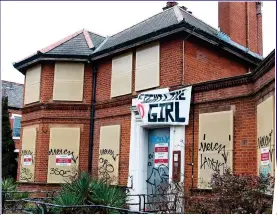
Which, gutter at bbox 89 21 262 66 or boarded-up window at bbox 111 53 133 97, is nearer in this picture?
gutter at bbox 89 21 262 66

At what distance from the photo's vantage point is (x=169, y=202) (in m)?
10.5

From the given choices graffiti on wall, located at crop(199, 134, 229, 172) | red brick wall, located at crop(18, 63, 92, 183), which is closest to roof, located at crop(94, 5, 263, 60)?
red brick wall, located at crop(18, 63, 92, 183)

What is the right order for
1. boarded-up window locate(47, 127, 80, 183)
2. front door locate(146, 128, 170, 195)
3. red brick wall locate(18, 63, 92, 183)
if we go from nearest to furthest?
front door locate(146, 128, 170, 195) < boarded-up window locate(47, 127, 80, 183) < red brick wall locate(18, 63, 92, 183)

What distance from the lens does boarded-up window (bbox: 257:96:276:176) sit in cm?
823

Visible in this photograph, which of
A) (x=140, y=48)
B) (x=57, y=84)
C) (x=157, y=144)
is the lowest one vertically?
(x=157, y=144)

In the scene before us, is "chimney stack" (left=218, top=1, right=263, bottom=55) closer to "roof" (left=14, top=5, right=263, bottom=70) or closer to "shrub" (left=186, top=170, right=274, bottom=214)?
"roof" (left=14, top=5, right=263, bottom=70)

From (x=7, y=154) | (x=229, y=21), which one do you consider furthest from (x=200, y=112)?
(x=7, y=154)

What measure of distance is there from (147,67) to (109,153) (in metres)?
3.35

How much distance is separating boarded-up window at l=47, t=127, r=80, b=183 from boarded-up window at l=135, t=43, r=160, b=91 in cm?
350

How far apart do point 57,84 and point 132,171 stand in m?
4.96

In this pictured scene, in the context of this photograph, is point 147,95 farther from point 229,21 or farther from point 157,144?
point 229,21

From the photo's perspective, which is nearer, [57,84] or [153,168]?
[153,168]

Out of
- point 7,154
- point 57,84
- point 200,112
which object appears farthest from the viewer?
point 7,154

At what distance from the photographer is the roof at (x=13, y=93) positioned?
30.9 m
